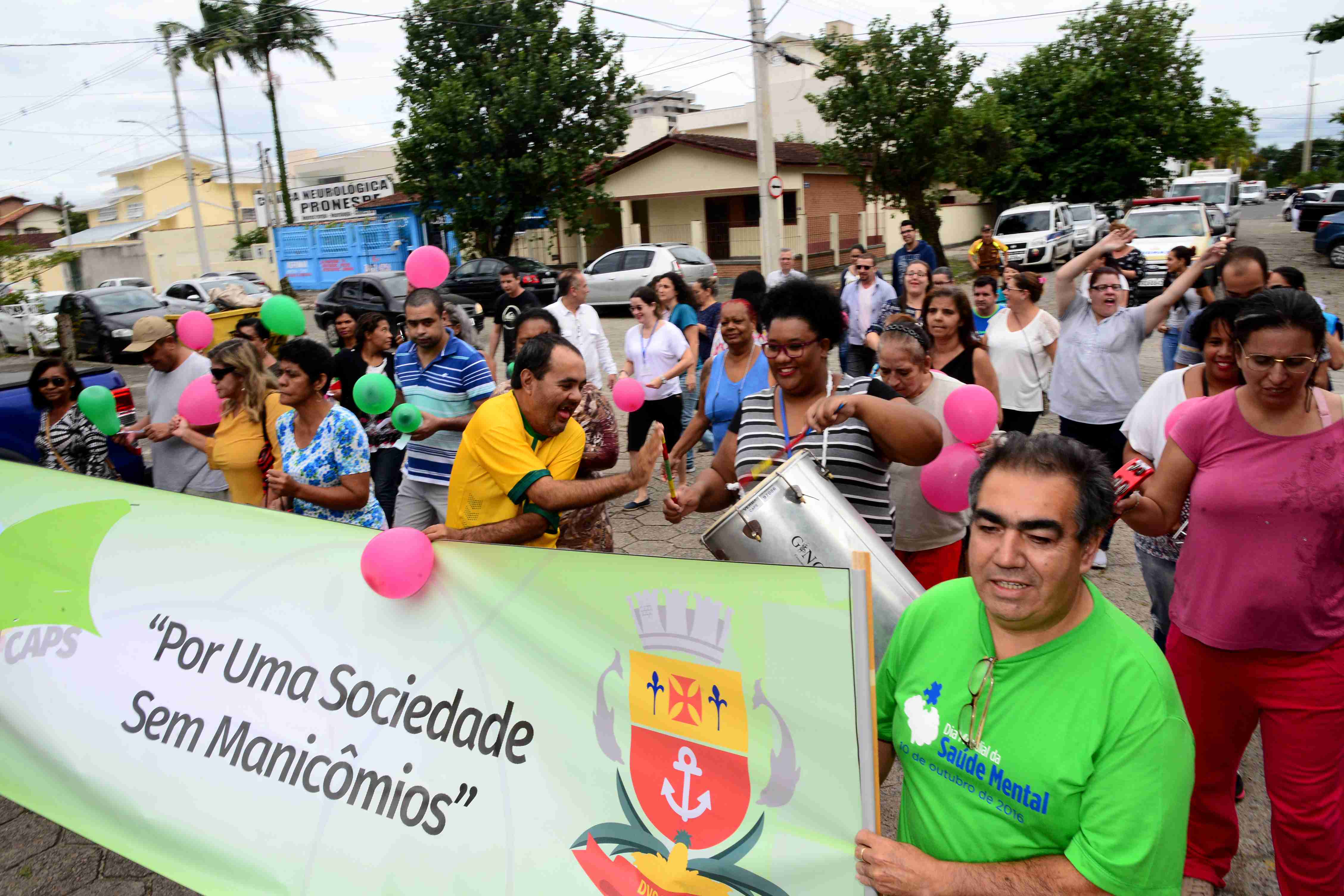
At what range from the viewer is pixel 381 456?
4855mm

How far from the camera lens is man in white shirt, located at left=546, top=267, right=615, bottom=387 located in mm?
6535

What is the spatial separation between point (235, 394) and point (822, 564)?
302 cm

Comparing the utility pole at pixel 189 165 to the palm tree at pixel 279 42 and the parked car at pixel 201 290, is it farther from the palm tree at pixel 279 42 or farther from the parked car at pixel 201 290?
the parked car at pixel 201 290

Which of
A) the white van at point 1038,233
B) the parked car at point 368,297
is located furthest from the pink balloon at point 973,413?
the white van at point 1038,233

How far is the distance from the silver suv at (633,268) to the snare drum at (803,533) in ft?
53.1

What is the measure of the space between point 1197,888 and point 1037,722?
165cm

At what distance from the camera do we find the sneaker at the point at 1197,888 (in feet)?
8.43

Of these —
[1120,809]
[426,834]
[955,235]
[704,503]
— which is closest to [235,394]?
[704,503]

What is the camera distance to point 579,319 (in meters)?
6.63

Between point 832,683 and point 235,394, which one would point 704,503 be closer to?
point 832,683

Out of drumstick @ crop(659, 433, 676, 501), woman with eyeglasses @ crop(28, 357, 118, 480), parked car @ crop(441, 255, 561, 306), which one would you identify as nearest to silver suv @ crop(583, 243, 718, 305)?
parked car @ crop(441, 255, 561, 306)

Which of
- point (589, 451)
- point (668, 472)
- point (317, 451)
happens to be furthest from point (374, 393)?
point (668, 472)

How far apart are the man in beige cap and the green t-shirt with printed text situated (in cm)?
367

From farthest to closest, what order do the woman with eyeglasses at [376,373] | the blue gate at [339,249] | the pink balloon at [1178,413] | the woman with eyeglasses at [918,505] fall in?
the blue gate at [339,249] < the woman with eyeglasses at [376,373] < the woman with eyeglasses at [918,505] < the pink balloon at [1178,413]
